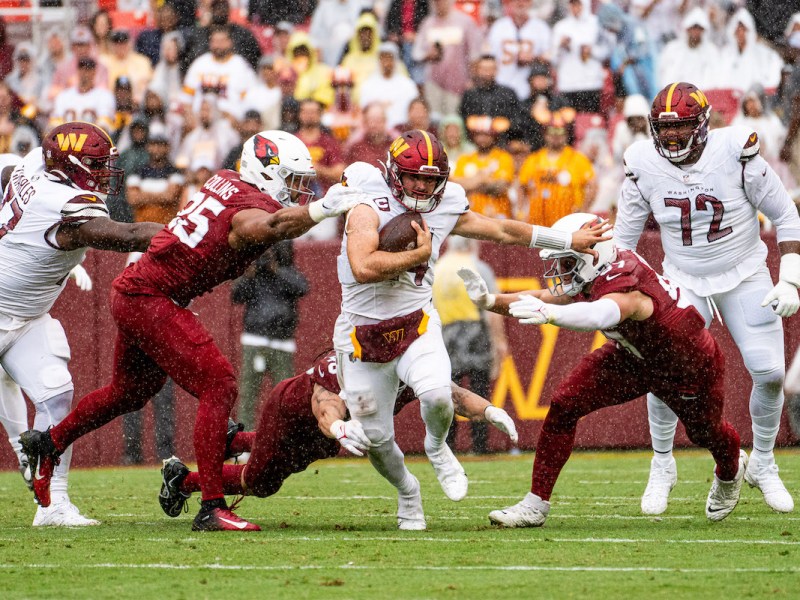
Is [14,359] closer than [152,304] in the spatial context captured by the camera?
No

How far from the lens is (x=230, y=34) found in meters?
14.1

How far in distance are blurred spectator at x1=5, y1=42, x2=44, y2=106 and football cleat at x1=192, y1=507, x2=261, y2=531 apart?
30.9ft

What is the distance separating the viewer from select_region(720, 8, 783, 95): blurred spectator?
518 inches

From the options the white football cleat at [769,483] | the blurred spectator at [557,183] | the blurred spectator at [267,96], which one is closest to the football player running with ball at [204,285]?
the white football cleat at [769,483]

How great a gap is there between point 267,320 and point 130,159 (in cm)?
247

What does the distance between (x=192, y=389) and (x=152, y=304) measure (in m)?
0.45

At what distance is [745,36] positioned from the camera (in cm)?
1332

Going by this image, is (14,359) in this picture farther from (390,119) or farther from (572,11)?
(572,11)

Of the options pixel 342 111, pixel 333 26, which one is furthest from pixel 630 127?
pixel 333 26

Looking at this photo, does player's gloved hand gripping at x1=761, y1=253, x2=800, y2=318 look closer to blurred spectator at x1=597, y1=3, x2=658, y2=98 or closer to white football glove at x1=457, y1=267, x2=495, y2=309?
white football glove at x1=457, y1=267, x2=495, y2=309

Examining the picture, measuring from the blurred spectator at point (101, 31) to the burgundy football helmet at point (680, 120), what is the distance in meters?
8.92

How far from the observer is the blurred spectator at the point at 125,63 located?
14.4 m

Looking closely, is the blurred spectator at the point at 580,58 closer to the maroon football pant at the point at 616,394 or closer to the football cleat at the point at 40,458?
the maroon football pant at the point at 616,394

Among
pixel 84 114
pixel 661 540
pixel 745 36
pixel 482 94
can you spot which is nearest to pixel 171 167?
pixel 84 114
